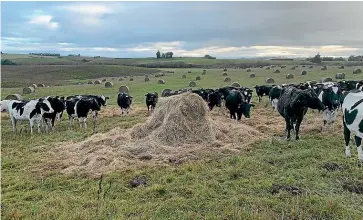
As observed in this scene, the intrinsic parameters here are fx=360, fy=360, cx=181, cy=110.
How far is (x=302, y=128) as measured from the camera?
14.6 meters

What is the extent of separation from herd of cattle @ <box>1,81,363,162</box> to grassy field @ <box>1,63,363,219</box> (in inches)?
44.4

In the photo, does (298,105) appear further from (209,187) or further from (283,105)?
(209,187)

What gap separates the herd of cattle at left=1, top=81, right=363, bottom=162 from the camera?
9.85 metres

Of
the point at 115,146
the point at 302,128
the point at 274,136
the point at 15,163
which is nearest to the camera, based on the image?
the point at 15,163

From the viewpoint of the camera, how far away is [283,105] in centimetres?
1370

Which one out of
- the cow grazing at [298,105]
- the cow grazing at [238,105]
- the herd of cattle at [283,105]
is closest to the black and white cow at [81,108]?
the herd of cattle at [283,105]

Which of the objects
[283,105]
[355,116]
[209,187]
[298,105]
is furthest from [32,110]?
[355,116]

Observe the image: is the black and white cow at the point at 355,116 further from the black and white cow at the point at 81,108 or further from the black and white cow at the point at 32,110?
the black and white cow at the point at 32,110

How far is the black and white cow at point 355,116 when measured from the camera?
362 inches

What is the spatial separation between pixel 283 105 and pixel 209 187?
22.2 feet

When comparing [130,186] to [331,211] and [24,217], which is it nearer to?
[24,217]

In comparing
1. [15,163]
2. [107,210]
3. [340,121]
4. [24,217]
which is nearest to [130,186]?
[107,210]

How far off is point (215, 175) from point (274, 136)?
5180 millimetres

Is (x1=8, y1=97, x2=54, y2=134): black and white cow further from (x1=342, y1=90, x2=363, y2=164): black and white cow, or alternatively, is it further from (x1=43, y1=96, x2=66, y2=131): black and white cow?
(x1=342, y1=90, x2=363, y2=164): black and white cow
